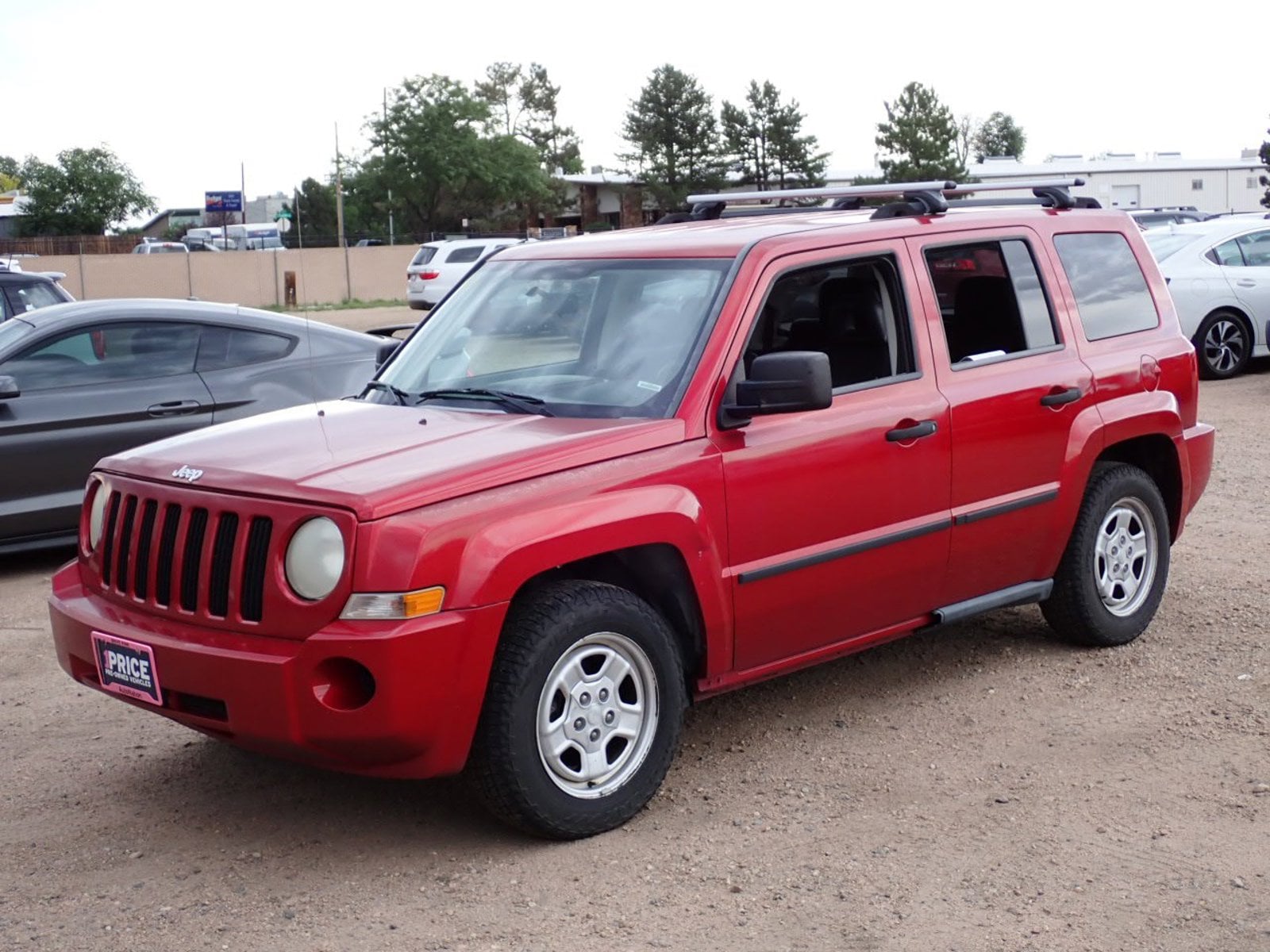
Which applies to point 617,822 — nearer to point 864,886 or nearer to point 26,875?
point 864,886

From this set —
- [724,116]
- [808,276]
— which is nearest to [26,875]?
[808,276]

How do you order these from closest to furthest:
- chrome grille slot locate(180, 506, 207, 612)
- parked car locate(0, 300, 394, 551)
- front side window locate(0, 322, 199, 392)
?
chrome grille slot locate(180, 506, 207, 612)
parked car locate(0, 300, 394, 551)
front side window locate(0, 322, 199, 392)

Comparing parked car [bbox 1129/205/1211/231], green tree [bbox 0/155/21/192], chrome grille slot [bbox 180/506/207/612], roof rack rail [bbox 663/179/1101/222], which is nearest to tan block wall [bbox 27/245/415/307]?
parked car [bbox 1129/205/1211/231]

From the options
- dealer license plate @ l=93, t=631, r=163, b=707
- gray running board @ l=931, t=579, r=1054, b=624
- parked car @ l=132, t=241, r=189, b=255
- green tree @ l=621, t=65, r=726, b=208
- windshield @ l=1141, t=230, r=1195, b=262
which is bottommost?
gray running board @ l=931, t=579, r=1054, b=624

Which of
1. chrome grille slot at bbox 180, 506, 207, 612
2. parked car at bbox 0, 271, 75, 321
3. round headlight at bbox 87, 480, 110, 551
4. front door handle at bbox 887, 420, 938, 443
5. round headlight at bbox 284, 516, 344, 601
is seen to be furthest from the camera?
parked car at bbox 0, 271, 75, 321

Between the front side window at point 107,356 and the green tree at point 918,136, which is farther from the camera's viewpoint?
the green tree at point 918,136

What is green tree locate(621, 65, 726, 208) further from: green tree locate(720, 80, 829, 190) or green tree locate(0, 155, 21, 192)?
green tree locate(0, 155, 21, 192)

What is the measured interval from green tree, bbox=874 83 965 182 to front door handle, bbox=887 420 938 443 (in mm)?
87264

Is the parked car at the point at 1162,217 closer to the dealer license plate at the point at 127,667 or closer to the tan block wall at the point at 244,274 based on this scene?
the dealer license plate at the point at 127,667

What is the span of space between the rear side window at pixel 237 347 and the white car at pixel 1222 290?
32.4 feet

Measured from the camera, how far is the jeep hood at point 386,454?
4273mm

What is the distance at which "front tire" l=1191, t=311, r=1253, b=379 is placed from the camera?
16.0 metres

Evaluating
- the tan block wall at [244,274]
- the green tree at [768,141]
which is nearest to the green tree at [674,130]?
the green tree at [768,141]

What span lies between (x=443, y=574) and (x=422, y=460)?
0.43 m
